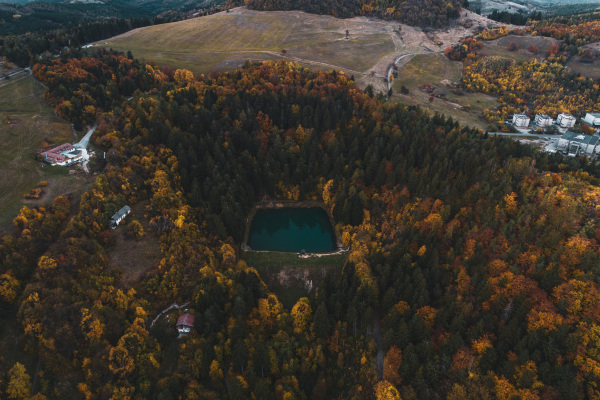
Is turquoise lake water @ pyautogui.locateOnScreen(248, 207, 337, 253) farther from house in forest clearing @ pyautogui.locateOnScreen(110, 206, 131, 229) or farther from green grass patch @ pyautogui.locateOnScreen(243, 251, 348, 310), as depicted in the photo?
house in forest clearing @ pyautogui.locateOnScreen(110, 206, 131, 229)

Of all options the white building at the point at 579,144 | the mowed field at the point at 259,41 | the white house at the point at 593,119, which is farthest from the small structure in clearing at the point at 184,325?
the white house at the point at 593,119

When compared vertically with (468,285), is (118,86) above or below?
above

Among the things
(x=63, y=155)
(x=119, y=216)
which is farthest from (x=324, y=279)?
(x=63, y=155)

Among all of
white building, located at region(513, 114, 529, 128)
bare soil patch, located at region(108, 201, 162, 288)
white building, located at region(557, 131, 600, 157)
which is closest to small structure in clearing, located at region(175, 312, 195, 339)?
bare soil patch, located at region(108, 201, 162, 288)

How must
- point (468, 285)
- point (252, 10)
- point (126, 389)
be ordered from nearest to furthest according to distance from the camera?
1. point (126, 389)
2. point (468, 285)
3. point (252, 10)

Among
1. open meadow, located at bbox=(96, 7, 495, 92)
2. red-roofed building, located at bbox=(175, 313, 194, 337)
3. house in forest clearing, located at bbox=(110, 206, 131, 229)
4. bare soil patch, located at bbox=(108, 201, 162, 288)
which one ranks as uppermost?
open meadow, located at bbox=(96, 7, 495, 92)

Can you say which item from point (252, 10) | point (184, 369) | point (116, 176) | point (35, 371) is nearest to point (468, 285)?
point (184, 369)

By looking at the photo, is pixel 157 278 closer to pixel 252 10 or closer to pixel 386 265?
pixel 386 265
